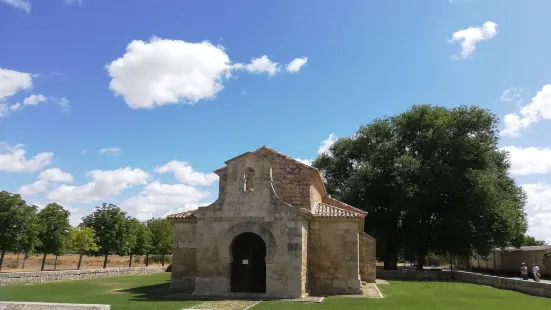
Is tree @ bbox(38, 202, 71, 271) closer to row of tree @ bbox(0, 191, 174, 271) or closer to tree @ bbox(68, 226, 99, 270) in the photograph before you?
row of tree @ bbox(0, 191, 174, 271)

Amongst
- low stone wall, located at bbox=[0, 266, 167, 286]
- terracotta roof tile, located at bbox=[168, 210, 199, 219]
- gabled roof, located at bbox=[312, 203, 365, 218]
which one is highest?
gabled roof, located at bbox=[312, 203, 365, 218]

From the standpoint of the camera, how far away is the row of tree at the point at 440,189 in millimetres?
34062

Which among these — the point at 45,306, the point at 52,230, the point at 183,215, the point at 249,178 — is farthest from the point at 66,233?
the point at 45,306

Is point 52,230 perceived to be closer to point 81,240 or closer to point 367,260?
point 81,240

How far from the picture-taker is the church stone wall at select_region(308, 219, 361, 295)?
64.8 ft

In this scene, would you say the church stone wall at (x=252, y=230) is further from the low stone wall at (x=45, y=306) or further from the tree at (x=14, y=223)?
the tree at (x=14, y=223)

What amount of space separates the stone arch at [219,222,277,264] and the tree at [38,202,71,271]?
18728 millimetres

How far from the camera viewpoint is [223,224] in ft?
60.7

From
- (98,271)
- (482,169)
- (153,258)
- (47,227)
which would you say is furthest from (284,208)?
(153,258)

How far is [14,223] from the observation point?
25.7 meters

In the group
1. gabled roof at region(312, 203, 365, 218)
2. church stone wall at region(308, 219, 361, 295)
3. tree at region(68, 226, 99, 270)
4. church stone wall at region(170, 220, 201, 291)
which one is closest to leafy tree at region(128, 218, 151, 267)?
tree at region(68, 226, 99, 270)

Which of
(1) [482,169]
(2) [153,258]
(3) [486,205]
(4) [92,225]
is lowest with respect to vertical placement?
(2) [153,258]

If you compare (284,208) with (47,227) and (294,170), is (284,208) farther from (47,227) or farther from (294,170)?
(47,227)

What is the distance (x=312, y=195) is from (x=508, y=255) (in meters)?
33.7
